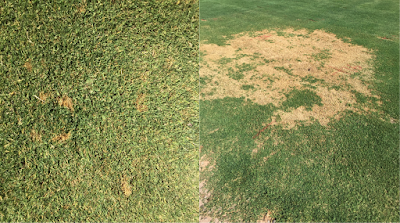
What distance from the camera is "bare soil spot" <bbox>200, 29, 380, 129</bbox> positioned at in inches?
192

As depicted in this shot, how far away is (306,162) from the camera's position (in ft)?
12.2

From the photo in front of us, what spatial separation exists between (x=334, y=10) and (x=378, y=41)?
3822mm

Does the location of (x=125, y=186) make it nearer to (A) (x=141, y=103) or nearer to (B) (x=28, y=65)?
(A) (x=141, y=103)

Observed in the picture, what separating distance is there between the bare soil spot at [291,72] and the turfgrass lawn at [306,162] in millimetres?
191

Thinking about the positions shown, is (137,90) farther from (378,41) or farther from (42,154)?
(378,41)

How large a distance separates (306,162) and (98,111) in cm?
296

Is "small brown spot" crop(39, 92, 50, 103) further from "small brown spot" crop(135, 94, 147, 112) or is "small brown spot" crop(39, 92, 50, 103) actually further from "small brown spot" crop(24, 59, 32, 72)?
"small brown spot" crop(135, 94, 147, 112)

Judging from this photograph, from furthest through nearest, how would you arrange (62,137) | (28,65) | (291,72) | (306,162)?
(291,72), (306,162), (62,137), (28,65)

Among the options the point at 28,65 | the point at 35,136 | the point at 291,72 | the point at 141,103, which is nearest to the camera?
the point at 28,65

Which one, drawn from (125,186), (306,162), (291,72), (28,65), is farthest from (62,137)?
(291,72)

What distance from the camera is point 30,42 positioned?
2.34 m

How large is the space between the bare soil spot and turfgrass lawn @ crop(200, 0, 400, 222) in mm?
191

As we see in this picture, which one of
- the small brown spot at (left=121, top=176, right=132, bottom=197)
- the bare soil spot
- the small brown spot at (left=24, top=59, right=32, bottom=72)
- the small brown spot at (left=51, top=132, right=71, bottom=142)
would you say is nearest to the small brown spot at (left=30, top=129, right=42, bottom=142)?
the small brown spot at (left=51, top=132, right=71, bottom=142)

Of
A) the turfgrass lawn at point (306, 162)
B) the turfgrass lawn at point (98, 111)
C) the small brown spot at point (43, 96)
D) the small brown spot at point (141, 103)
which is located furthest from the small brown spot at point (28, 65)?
the turfgrass lawn at point (306, 162)
